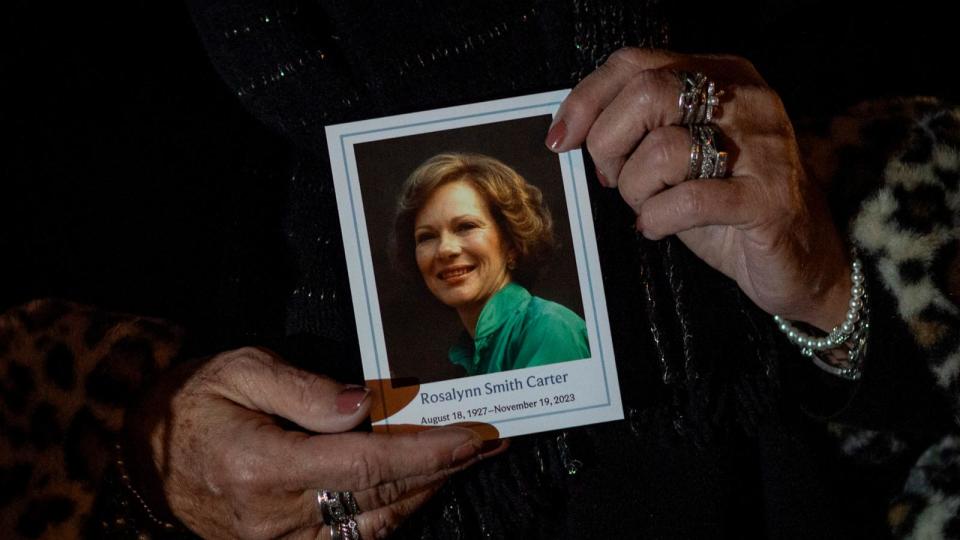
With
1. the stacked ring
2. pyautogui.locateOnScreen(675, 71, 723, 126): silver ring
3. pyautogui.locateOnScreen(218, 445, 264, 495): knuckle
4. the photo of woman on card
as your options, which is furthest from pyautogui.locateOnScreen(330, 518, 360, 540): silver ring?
pyautogui.locateOnScreen(675, 71, 723, 126): silver ring

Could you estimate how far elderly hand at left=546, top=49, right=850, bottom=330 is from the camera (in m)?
0.77

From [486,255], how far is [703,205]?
0.79 feet

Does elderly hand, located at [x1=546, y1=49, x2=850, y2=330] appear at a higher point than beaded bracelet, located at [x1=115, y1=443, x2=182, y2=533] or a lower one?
higher

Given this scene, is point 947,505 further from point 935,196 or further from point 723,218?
Result: point 723,218

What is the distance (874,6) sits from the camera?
110 centimetres

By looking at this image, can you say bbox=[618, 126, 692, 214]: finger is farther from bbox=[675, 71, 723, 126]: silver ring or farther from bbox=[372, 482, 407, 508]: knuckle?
bbox=[372, 482, 407, 508]: knuckle

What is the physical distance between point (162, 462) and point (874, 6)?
1143 mm

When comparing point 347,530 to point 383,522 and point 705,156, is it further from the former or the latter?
A: point 705,156

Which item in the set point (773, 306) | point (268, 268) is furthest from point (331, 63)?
point (773, 306)

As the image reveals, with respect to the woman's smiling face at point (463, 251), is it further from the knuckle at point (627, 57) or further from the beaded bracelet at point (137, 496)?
the beaded bracelet at point (137, 496)

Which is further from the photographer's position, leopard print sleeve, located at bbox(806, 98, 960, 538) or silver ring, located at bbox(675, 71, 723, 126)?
leopard print sleeve, located at bbox(806, 98, 960, 538)

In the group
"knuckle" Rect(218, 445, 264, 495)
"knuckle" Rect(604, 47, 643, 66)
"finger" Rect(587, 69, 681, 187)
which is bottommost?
"knuckle" Rect(218, 445, 264, 495)

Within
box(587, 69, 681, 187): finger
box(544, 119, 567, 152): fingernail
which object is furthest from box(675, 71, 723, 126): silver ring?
box(544, 119, 567, 152): fingernail

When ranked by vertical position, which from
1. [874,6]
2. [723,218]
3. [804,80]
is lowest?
[723,218]
